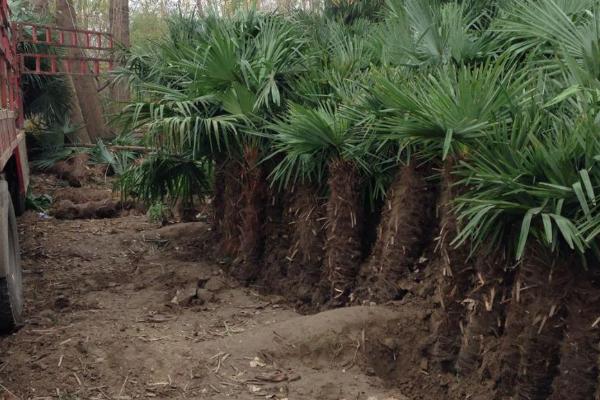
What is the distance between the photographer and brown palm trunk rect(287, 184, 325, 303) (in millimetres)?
5762

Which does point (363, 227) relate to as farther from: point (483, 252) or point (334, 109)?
point (483, 252)

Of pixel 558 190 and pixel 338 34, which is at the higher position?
pixel 338 34

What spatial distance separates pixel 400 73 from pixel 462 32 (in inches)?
23.8

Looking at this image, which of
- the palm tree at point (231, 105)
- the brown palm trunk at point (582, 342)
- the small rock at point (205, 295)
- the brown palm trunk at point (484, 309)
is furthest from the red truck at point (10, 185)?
the brown palm trunk at point (582, 342)

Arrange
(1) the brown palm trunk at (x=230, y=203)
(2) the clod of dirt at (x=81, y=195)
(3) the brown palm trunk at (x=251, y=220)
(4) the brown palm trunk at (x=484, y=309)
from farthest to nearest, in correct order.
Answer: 1. (2) the clod of dirt at (x=81, y=195)
2. (1) the brown palm trunk at (x=230, y=203)
3. (3) the brown palm trunk at (x=251, y=220)
4. (4) the brown palm trunk at (x=484, y=309)

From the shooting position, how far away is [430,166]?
472 centimetres

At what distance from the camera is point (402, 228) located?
4785mm

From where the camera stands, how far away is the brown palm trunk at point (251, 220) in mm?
6410

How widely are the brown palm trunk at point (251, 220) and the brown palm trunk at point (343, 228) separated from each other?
1.12m

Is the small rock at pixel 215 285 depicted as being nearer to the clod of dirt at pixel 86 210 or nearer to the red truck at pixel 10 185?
the red truck at pixel 10 185

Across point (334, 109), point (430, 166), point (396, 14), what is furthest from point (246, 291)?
point (396, 14)

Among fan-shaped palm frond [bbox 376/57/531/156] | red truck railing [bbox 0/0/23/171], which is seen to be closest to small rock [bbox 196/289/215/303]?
red truck railing [bbox 0/0/23/171]

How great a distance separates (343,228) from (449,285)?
50.8 inches

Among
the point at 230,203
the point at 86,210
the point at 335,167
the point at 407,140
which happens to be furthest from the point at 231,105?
Answer: the point at 86,210
